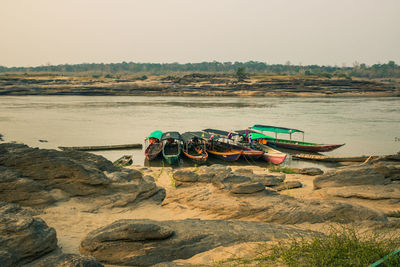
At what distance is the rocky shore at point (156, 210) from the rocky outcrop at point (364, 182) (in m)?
0.03

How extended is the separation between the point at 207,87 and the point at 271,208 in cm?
7546

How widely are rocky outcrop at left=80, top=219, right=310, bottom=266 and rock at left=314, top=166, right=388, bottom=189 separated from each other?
5.13 meters

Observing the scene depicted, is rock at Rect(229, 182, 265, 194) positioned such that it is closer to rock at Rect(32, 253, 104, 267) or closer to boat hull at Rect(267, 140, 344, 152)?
rock at Rect(32, 253, 104, 267)

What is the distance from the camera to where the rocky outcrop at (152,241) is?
17.3ft

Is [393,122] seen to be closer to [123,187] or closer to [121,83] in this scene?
[123,187]

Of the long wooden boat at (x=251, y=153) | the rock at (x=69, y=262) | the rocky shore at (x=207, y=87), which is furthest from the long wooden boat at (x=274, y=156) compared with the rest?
the rocky shore at (x=207, y=87)

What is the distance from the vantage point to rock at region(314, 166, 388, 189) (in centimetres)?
1044

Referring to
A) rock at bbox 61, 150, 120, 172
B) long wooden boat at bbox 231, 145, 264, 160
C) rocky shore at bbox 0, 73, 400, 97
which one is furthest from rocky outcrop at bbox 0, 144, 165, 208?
rocky shore at bbox 0, 73, 400, 97

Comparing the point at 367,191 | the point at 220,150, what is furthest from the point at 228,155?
the point at 367,191

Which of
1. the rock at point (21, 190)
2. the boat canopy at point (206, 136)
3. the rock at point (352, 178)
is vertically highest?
the rock at point (21, 190)

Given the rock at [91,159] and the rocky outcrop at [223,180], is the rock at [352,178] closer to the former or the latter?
the rocky outcrop at [223,180]

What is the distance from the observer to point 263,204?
26.1ft

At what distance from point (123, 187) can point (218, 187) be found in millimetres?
2776

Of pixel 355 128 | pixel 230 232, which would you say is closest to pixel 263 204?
pixel 230 232
